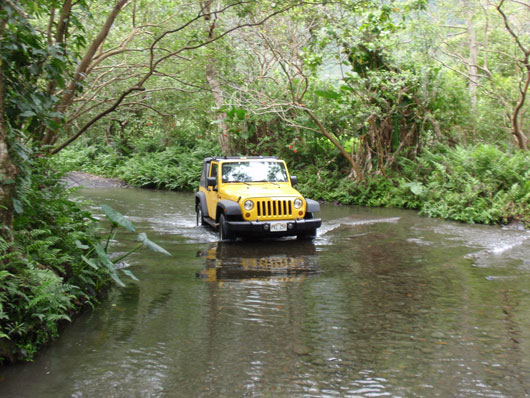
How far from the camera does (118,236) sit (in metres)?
12.3

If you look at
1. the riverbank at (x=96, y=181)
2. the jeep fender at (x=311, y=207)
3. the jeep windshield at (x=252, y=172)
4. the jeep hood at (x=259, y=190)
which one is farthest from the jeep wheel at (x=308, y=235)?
the riverbank at (x=96, y=181)

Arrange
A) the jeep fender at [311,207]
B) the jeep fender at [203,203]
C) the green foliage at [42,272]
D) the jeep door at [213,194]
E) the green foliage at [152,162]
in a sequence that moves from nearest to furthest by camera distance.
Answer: the green foliage at [42,272]
the jeep fender at [311,207]
the jeep door at [213,194]
the jeep fender at [203,203]
the green foliage at [152,162]

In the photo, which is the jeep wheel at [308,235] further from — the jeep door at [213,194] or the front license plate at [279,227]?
the jeep door at [213,194]

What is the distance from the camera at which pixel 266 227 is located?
436 inches

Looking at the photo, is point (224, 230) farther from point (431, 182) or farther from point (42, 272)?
point (431, 182)

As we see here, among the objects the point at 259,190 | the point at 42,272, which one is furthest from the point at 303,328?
the point at 259,190

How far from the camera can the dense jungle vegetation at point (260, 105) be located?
6227 mm

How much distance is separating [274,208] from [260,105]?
31.8ft

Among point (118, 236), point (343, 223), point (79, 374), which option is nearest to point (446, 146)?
point (343, 223)

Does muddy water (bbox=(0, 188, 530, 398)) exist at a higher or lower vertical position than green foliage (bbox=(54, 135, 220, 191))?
lower

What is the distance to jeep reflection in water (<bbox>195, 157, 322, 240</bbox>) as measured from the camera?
11164 millimetres

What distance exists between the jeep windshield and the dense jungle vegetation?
2.05 metres

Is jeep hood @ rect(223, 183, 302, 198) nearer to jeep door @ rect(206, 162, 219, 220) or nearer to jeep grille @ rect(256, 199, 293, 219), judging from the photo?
jeep grille @ rect(256, 199, 293, 219)

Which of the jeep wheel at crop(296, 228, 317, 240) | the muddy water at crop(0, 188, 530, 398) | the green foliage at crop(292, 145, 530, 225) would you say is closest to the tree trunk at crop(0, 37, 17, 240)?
the muddy water at crop(0, 188, 530, 398)
